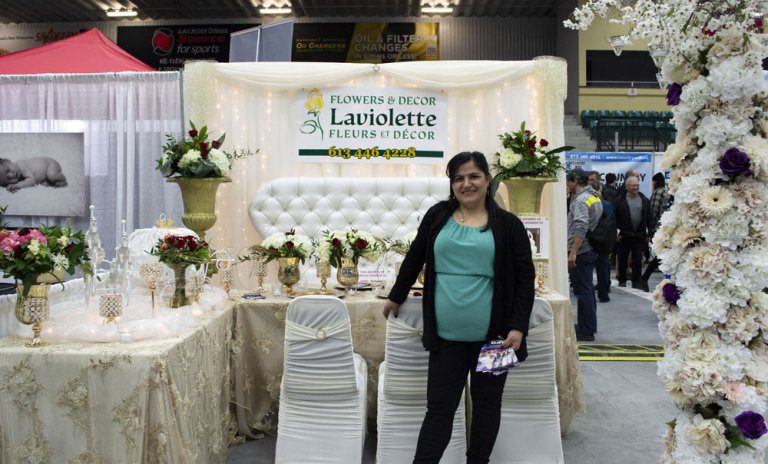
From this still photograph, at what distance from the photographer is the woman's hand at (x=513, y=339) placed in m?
2.30

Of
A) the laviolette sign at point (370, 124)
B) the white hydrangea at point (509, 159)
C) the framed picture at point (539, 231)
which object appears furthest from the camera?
the laviolette sign at point (370, 124)

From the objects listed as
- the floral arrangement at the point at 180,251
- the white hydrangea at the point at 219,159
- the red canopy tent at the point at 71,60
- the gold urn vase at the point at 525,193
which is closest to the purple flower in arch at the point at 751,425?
the floral arrangement at the point at 180,251

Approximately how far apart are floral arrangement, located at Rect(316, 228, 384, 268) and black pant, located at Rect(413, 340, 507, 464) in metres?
1.13

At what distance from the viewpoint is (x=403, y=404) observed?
2697 mm

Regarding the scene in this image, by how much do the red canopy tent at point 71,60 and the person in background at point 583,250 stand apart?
4374 millimetres

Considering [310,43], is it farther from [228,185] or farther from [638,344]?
[638,344]

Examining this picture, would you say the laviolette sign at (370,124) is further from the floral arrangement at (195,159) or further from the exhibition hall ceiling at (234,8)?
the exhibition hall ceiling at (234,8)

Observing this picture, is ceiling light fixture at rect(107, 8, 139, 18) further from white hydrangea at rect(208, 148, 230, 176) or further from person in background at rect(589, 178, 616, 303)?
person in background at rect(589, 178, 616, 303)

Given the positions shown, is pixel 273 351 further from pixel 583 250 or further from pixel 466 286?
pixel 583 250

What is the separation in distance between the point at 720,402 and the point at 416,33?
12.1 meters

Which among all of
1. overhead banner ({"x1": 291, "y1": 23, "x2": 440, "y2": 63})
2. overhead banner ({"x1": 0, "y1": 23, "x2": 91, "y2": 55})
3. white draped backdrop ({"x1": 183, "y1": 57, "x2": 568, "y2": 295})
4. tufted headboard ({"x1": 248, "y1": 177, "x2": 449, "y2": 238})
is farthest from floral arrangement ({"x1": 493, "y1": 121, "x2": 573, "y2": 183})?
overhead banner ({"x1": 0, "y1": 23, "x2": 91, "y2": 55})

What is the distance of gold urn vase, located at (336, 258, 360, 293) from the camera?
3398mm

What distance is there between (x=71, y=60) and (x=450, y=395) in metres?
5.84

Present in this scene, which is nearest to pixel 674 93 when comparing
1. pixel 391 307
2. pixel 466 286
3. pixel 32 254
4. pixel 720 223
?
pixel 720 223
